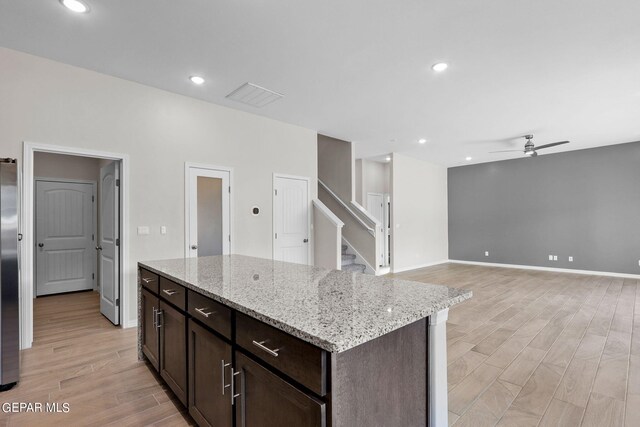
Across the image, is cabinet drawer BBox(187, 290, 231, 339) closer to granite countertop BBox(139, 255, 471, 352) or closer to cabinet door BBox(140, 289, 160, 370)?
granite countertop BBox(139, 255, 471, 352)

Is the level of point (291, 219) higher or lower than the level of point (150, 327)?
higher

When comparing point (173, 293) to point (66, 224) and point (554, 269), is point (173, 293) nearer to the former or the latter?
point (66, 224)

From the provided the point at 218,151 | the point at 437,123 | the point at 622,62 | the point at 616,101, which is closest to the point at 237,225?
the point at 218,151

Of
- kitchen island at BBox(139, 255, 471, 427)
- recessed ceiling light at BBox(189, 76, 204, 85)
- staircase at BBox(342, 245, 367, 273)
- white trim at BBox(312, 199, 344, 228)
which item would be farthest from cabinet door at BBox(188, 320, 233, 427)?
staircase at BBox(342, 245, 367, 273)

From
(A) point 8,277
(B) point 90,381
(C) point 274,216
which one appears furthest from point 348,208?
(A) point 8,277

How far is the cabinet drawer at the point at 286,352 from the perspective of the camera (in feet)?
3.26

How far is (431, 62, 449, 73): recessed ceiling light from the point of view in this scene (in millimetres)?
3266

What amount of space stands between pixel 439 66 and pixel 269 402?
11.3ft

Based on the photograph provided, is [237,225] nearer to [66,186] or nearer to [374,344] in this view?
[66,186]

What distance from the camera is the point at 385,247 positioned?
7754mm

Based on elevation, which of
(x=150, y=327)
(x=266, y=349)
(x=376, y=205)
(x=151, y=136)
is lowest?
(x=150, y=327)

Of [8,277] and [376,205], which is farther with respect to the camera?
[376,205]

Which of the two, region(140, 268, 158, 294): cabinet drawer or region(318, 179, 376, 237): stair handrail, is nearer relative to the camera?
region(140, 268, 158, 294): cabinet drawer

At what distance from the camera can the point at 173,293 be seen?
2.04m
